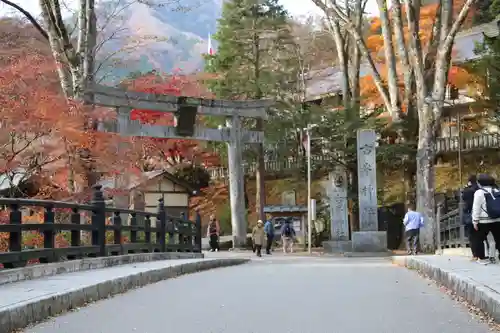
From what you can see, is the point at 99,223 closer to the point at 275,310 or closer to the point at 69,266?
the point at 69,266

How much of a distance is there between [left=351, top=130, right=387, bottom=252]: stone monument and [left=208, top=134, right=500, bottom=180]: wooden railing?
6516 millimetres

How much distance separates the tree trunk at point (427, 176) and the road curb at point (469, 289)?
13.3 metres

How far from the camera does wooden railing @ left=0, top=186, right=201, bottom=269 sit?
1005cm

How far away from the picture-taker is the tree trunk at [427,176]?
26.6 m

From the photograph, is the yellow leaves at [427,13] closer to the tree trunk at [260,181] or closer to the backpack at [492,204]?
the tree trunk at [260,181]

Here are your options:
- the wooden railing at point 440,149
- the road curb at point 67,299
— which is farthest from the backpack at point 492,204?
the wooden railing at point 440,149

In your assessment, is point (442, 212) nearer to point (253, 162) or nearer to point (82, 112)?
point (82, 112)

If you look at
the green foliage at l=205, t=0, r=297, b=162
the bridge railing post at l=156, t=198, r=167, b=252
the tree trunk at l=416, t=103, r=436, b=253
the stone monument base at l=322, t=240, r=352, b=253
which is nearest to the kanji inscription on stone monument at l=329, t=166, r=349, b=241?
the stone monument base at l=322, t=240, r=352, b=253

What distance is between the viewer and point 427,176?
89.3ft

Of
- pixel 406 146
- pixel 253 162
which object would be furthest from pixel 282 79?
pixel 406 146

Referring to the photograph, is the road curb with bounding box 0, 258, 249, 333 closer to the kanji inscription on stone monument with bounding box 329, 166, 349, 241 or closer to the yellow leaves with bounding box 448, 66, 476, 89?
the kanji inscription on stone monument with bounding box 329, 166, 349, 241

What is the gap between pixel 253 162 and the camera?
42312 millimetres

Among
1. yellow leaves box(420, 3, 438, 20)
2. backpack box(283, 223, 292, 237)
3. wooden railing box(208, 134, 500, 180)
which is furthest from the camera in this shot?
wooden railing box(208, 134, 500, 180)

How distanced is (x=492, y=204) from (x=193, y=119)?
17400 millimetres
